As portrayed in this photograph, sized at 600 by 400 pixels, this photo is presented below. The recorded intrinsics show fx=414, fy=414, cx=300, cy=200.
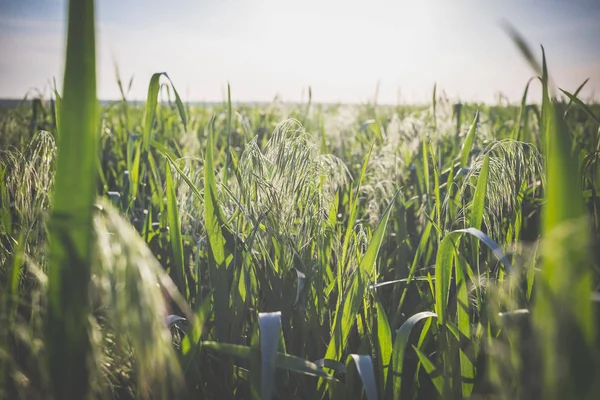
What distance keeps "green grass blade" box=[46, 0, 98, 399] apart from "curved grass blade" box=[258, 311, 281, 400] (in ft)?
1.12

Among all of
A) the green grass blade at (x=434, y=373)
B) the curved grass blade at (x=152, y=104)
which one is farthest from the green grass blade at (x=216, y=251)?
the green grass blade at (x=434, y=373)

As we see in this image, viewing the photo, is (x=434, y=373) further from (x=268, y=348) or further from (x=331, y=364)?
(x=268, y=348)

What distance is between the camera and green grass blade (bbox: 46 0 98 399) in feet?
1.91

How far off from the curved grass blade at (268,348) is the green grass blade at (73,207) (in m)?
0.34

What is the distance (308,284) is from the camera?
1.18m

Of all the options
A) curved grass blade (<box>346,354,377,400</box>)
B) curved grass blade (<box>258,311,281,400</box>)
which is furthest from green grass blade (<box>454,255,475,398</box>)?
curved grass blade (<box>258,311,281,400</box>)

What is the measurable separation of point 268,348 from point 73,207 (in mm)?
464

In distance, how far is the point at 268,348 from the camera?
0.84 m

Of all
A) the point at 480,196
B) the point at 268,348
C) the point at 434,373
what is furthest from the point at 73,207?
the point at 480,196

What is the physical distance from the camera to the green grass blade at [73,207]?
1.91 ft

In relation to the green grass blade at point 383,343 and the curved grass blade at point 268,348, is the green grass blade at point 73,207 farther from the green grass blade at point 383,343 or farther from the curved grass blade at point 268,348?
the green grass blade at point 383,343

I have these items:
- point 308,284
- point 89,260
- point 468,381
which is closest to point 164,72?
point 308,284

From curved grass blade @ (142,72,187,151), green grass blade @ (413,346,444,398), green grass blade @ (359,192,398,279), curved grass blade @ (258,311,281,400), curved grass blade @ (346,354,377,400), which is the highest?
curved grass blade @ (142,72,187,151)

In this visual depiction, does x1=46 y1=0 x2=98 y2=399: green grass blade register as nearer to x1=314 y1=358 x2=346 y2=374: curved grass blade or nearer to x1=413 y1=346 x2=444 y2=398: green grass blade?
x1=314 y1=358 x2=346 y2=374: curved grass blade
